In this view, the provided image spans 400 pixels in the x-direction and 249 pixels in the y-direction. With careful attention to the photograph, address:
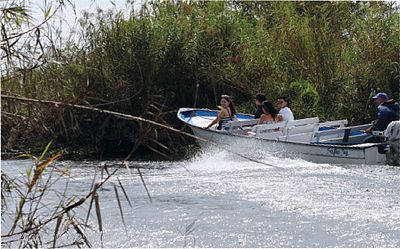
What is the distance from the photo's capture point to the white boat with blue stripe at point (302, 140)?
13.2 metres

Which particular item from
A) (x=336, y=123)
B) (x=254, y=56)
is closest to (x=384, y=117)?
(x=336, y=123)

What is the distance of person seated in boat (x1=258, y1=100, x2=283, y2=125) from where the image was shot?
1417 cm

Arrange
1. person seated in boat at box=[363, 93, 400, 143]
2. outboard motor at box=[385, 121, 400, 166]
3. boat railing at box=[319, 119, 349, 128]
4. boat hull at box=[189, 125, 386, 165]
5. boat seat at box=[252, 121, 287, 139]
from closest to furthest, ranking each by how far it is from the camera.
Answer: outboard motor at box=[385, 121, 400, 166] → boat hull at box=[189, 125, 386, 165] → person seated in boat at box=[363, 93, 400, 143] → boat seat at box=[252, 121, 287, 139] → boat railing at box=[319, 119, 349, 128]

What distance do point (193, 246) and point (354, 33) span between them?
1183 centimetres

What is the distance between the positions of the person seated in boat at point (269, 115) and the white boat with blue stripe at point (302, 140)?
0.20 metres

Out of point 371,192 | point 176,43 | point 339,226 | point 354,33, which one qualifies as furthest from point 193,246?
point 354,33

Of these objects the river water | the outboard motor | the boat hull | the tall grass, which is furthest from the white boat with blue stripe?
the tall grass

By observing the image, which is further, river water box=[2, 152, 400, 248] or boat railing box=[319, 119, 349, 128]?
boat railing box=[319, 119, 349, 128]

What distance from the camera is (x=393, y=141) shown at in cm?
1308

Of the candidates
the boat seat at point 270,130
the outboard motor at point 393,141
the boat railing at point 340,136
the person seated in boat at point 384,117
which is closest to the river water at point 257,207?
the outboard motor at point 393,141

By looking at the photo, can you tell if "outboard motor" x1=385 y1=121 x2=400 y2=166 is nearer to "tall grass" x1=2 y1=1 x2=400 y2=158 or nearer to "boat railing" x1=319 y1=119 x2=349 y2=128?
"boat railing" x1=319 y1=119 x2=349 y2=128

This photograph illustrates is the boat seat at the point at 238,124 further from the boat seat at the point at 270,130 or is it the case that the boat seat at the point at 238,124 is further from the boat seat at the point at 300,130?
the boat seat at the point at 300,130

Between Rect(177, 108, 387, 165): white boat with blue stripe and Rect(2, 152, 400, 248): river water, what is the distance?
23cm

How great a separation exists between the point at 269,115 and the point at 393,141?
212cm
